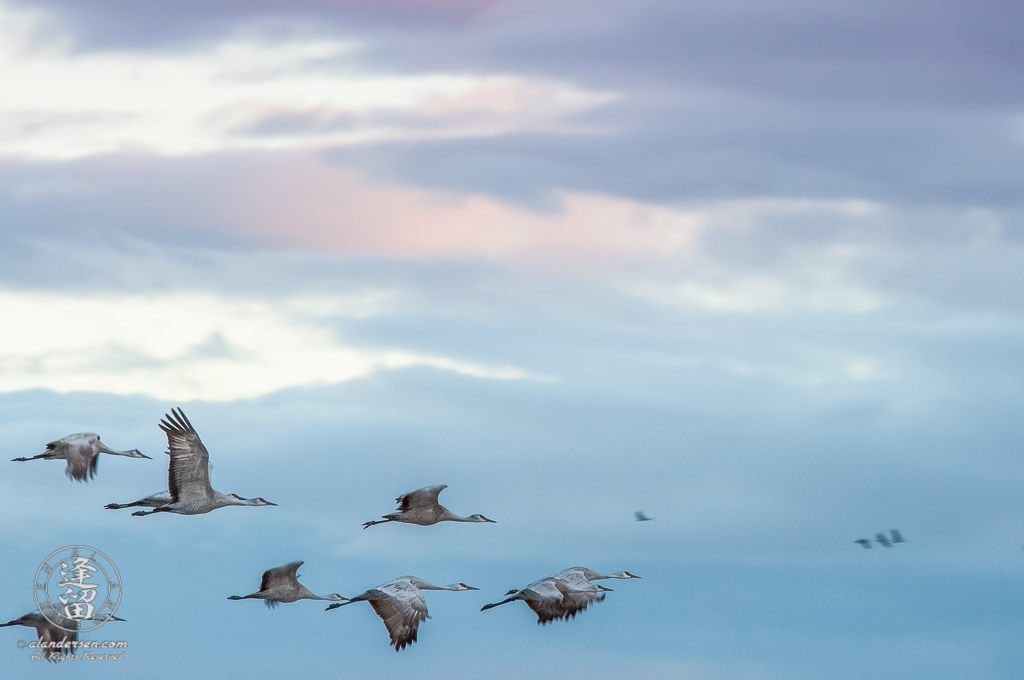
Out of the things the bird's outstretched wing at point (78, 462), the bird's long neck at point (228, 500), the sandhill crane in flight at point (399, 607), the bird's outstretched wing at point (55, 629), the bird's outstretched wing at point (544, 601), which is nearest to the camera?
the sandhill crane in flight at point (399, 607)

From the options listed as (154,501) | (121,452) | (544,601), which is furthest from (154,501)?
(544,601)

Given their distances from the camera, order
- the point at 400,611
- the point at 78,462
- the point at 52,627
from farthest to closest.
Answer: the point at 78,462
the point at 52,627
the point at 400,611

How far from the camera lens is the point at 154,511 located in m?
67.2

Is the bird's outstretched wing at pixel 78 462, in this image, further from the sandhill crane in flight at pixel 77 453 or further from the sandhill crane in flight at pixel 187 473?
the sandhill crane in flight at pixel 187 473

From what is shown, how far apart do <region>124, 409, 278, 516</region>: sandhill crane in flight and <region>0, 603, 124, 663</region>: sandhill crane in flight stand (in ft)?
17.3

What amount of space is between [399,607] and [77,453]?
18.4 meters

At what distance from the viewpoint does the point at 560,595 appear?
65438 millimetres

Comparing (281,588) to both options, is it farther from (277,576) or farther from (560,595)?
(560,595)

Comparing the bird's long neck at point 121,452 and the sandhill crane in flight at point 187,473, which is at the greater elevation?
the bird's long neck at point 121,452

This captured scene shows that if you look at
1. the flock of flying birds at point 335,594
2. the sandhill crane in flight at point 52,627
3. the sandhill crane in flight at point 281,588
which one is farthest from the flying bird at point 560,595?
the sandhill crane in flight at point 52,627

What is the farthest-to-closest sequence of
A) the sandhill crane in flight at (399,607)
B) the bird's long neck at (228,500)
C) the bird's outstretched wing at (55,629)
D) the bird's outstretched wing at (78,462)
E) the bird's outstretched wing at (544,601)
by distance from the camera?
the bird's outstretched wing at (78,462) → the bird's outstretched wing at (55,629) → the bird's long neck at (228,500) → the bird's outstretched wing at (544,601) → the sandhill crane in flight at (399,607)

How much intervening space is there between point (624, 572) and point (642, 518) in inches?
194

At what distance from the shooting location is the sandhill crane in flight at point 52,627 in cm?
6688

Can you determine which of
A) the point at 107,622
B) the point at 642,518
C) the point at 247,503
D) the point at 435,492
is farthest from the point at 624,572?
the point at 107,622
